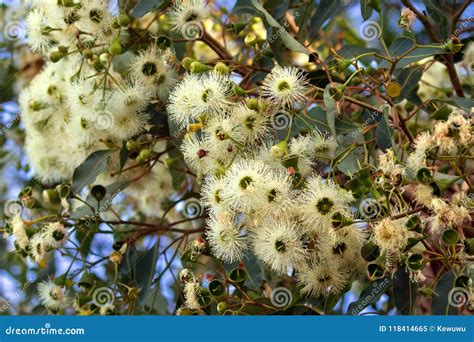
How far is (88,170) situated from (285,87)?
641 mm

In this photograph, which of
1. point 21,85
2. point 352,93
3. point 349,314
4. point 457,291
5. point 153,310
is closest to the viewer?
point 457,291

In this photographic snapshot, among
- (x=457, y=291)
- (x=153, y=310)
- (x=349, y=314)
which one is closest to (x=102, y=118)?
(x=153, y=310)

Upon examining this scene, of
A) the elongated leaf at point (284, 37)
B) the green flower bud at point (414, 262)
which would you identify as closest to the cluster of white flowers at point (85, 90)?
the elongated leaf at point (284, 37)

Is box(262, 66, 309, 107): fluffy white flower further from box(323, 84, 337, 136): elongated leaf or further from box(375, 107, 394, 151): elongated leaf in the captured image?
box(375, 107, 394, 151): elongated leaf

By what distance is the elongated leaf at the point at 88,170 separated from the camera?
79.7 inches

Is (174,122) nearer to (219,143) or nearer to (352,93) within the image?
(219,143)

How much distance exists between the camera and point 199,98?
1.67 m

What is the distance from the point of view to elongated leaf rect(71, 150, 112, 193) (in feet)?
6.64

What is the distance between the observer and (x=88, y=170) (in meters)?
2.04

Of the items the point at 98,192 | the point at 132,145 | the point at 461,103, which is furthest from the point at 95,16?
the point at 461,103

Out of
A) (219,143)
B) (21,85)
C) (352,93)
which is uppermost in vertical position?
(21,85)

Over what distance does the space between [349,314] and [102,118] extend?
741mm

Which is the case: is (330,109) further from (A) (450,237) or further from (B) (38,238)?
(B) (38,238)

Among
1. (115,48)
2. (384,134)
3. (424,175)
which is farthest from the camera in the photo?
(115,48)
